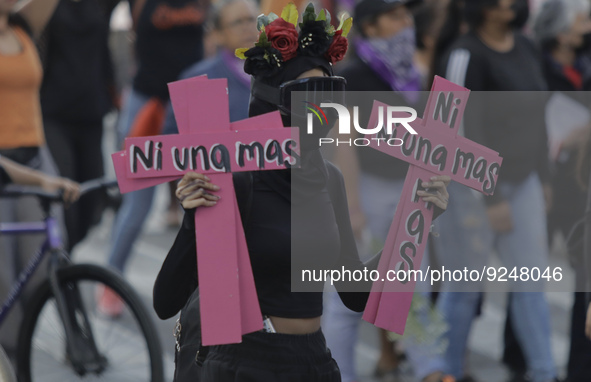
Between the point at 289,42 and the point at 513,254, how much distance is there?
2694 mm

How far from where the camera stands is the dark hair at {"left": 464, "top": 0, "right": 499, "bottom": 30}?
17.5 ft

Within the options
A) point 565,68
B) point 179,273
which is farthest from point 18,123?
point 565,68

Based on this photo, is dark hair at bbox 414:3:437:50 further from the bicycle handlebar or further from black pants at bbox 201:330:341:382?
black pants at bbox 201:330:341:382

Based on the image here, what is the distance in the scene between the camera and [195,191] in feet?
9.44

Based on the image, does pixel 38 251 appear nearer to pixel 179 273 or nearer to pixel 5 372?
pixel 5 372

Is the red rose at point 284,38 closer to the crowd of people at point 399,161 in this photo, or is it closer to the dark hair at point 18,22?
the crowd of people at point 399,161

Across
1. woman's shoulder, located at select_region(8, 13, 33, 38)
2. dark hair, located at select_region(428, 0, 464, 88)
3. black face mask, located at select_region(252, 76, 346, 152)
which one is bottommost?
black face mask, located at select_region(252, 76, 346, 152)

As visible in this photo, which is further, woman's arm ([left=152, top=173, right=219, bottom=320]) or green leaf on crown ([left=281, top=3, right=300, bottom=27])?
green leaf on crown ([left=281, top=3, right=300, bottom=27])

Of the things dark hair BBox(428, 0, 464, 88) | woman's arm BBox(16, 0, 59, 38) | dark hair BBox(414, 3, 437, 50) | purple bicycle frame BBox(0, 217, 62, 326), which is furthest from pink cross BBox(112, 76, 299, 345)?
dark hair BBox(414, 3, 437, 50)

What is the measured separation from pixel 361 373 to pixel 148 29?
291cm

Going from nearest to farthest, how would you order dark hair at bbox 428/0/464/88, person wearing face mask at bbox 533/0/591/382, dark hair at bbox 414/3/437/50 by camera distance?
person wearing face mask at bbox 533/0/591/382 → dark hair at bbox 428/0/464/88 → dark hair at bbox 414/3/437/50

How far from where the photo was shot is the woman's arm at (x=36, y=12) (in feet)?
17.9

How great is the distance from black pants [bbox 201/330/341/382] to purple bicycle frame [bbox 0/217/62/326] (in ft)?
5.79

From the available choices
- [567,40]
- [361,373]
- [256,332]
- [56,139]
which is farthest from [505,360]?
[256,332]
